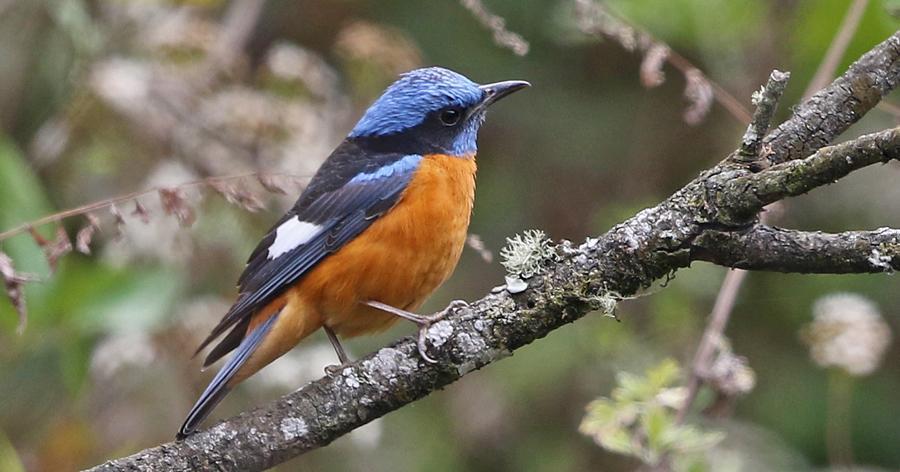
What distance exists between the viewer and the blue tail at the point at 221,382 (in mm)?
2900

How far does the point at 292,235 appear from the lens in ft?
12.5

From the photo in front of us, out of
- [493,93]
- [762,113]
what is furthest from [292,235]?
[762,113]

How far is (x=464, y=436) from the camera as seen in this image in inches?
225

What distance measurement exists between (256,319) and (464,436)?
7.52ft

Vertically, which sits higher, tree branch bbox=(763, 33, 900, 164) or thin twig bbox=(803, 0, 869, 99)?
thin twig bbox=(803, 0, 869, 99)

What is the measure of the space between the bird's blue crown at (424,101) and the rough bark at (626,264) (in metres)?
1.38

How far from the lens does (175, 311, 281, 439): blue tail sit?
2.90 metres

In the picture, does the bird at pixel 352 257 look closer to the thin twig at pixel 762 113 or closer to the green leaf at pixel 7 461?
the green leaf at pixel 7 461

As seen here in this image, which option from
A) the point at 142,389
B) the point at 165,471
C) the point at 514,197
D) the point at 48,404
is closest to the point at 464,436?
the point at 514,197

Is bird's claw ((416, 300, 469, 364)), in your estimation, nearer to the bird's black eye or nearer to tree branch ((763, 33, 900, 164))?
tree branch ((763, 33, 900, 164))

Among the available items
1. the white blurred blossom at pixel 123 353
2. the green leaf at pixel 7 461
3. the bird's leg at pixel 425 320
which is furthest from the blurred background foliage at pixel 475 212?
the bird's leg at pixel 425 320

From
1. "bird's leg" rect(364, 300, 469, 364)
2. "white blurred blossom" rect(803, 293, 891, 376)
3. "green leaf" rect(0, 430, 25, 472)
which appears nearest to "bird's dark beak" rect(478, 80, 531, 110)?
"bird's leg" rect(364, 300, 469, 364)

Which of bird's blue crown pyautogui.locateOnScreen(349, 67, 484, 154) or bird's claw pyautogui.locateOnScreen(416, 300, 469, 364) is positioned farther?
bird's blue crown pyautogui.locateOnScreen(349, 67, 484, 154)

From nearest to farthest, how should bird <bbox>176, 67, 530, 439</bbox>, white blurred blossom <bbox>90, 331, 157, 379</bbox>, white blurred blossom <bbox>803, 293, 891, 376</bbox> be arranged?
1. bird <bbox>176, 67, 530, 439</bbox>
2. white blurred blossom <bbox>803, 293, 891, 376</bbox>
3. white blurred blossom <bbox>90, 331, 157, 379</bbox>
